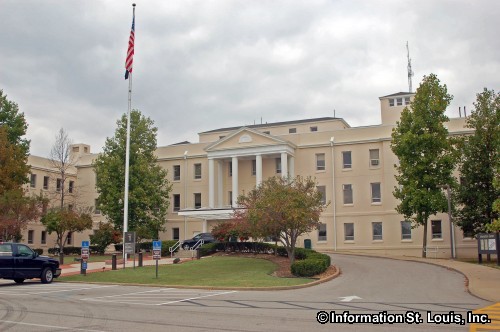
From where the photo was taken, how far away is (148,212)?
5144 centimetres

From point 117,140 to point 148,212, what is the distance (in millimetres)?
7397

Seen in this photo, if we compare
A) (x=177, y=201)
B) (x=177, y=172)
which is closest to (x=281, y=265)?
(x=177, y=201)

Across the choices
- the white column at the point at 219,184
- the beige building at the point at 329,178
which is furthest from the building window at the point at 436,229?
the white column at the point at 219,184

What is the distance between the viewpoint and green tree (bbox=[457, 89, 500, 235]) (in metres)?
36.9

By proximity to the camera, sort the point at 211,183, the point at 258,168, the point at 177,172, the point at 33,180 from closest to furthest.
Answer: the point at 258,168 < the point at 211,183 < the point at 177,172 < the point at 33,180

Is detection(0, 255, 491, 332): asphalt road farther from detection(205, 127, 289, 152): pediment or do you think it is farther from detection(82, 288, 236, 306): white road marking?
detection(205, 127, 289, 152): pediment

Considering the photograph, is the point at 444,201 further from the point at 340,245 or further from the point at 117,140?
the point at 117,140

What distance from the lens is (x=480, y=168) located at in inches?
1459

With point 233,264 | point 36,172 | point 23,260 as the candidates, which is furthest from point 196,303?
point 36,172

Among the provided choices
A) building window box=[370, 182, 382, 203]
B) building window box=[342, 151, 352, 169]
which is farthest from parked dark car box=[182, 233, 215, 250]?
building window box=[370, 182, 382, 203]

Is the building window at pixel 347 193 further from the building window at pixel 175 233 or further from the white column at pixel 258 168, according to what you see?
the building window at pixel 175 233

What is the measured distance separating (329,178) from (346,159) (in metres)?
2.44

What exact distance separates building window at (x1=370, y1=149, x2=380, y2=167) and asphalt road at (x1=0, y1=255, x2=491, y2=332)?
84.4 ft

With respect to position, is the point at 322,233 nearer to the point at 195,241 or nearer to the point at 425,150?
the point at 195,241
